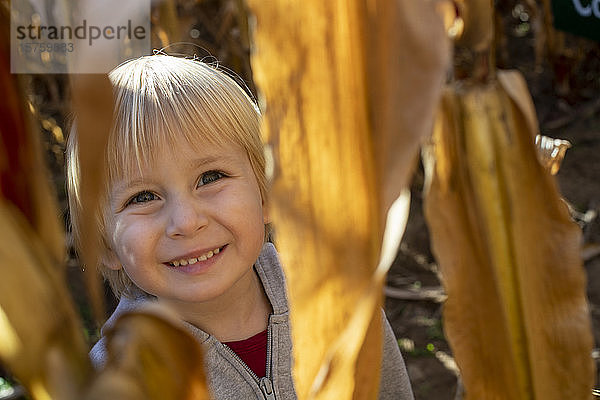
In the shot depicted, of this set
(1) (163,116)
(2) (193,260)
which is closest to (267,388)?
(2) (193,260)

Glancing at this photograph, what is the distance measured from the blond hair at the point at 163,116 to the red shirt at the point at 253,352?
0.15 meters

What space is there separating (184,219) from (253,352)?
0.62ft

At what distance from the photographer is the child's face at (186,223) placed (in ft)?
1.85

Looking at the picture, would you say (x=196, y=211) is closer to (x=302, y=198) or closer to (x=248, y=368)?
(x=248, y=368)

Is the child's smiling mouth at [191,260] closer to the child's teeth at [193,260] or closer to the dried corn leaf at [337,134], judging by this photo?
the child's teeth at [193,260]

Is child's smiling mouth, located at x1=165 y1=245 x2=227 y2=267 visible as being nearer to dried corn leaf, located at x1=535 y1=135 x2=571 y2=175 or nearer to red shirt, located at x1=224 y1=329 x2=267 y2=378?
red shirt, located at x1=224 y1=329 x2=267 y2=378

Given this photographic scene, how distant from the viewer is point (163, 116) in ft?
1.95

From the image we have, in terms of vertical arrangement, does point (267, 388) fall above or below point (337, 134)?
below

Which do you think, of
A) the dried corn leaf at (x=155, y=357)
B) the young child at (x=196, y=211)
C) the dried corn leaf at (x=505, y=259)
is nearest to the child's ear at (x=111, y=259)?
the young child at (x=196, y=211)

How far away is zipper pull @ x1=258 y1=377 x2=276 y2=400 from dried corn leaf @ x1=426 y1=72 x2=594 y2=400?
273 mm

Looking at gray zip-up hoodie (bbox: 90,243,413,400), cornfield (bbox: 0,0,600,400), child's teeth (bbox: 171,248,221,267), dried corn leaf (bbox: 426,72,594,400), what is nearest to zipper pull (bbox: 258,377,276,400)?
gray zip-up hoodie (bbox: 90,243,413,400)

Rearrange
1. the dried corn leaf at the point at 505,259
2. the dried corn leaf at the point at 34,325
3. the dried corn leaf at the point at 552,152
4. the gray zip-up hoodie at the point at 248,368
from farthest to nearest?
the gray zip-up hoodie at the point at 248,368, the dried corn leaf at the point at 552,152, the dried corn leaf at the point at 505,259, the dried corn leaf at the point at 34,325

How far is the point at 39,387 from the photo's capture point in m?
0.21

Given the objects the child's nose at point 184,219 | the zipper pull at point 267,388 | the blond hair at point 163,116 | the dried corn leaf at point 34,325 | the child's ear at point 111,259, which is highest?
the blond hair at point 163,116
